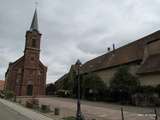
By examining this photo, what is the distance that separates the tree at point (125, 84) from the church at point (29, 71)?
32.4 m

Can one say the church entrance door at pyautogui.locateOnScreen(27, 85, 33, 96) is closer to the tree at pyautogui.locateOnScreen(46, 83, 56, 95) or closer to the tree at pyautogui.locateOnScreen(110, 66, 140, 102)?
the tree at pyautogui.locateOnScreen(46, 83, 56, 95)

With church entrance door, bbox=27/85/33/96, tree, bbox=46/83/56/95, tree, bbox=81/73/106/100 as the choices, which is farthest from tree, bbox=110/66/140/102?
tree, bbox=46/83/56/95

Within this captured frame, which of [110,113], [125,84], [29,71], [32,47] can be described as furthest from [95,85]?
[32,47]

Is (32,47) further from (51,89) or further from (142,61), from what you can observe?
(142,61)

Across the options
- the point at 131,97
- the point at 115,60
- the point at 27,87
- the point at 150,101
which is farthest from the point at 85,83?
the point at 27,87

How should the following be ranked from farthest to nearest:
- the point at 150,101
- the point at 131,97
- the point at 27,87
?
1. the point at 27,87
2. the point at 131,97
3. the point at 150,101

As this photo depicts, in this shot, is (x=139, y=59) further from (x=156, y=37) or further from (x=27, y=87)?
(x=27, y=87)

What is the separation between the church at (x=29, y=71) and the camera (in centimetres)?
5822

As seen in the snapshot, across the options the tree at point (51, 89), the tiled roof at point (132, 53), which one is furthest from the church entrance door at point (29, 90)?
the tiled roof at point (132, 53)

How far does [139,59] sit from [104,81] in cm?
992

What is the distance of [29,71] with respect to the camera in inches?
2338

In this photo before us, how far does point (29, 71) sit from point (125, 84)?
117 feet

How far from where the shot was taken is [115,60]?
137ft

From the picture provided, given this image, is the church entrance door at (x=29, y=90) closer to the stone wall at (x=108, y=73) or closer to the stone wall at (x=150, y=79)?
the stone wall at (x=108, y=73)
